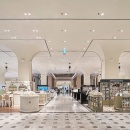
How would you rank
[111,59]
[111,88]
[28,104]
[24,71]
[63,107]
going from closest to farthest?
[28,104] → [63,107] → [111,59] → [111,88] → [24,71]

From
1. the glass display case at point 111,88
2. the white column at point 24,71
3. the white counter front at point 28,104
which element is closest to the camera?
the white counter front at point 28,104

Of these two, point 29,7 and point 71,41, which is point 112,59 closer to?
point 71,41

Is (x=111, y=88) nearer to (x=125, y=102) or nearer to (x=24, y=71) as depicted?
(x=125, y=102)

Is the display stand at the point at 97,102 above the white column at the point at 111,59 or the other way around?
the other way around

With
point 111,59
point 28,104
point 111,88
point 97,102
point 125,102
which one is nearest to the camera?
point 28,104

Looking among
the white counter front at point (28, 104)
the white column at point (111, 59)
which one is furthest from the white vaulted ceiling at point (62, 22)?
the white counter front at point (28, 104)

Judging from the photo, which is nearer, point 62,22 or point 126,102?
point 62,22

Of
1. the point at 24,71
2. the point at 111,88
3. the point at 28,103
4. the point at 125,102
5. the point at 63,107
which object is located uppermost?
the point at 24,71

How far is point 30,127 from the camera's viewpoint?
701cm

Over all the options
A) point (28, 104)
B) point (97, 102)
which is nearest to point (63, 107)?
point (97, 102)

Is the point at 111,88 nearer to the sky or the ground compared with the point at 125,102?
nearer to the sky

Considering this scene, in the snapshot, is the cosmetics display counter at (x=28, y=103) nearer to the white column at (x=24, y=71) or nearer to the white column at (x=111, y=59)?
the white column at (x=24, y=71)

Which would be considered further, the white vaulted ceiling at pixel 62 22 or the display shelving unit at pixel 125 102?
the display shelving unit at pixel 125 102

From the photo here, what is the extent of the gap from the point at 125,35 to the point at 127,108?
399 centimetres
